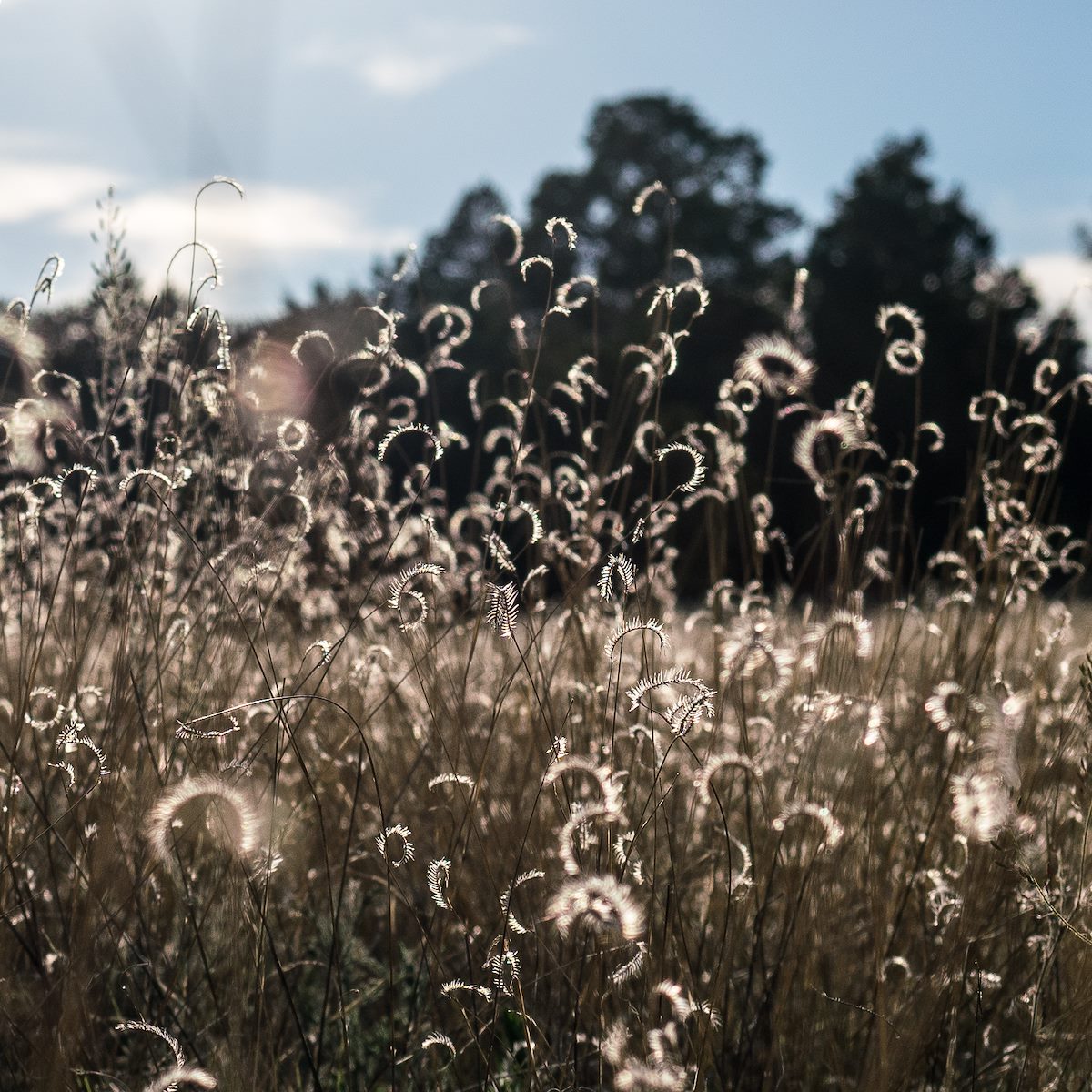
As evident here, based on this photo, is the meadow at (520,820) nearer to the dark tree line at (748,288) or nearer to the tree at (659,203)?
the dark tree line at (748,288)

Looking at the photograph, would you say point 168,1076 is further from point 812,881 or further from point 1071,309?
point 1071,309

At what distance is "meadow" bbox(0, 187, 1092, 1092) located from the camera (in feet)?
4.78

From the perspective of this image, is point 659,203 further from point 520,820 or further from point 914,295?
point 520,820

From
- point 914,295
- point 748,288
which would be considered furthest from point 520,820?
point 748,288

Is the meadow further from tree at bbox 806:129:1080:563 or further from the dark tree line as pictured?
tree at bbox 806:129:1080:563

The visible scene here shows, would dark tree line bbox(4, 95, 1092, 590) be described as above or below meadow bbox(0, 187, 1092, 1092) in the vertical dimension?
above

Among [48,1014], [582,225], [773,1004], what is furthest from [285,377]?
[582,225]

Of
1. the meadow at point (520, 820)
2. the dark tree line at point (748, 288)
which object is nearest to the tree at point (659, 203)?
the dark tree line at point (748, 288)

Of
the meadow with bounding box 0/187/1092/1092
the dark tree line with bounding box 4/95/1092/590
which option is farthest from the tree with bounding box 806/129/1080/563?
the meadow with bounding box 0/187/1092/1092

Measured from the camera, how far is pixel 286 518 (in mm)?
3484

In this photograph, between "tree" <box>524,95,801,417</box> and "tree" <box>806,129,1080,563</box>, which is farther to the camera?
"tree" <box>524,95,801,417</box>

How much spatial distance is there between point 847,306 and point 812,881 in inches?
828

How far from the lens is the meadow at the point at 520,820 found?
146 centimetres

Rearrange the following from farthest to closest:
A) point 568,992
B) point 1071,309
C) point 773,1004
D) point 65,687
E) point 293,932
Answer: point 1071,309
point 293,932
point 65,687
point 568,992
point 773,1004
